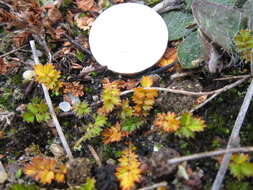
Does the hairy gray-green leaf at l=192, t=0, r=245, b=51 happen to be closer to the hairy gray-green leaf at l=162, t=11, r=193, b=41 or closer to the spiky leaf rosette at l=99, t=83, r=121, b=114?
the hairy gray-green leaf at l=162, t=11, r=193, b=41

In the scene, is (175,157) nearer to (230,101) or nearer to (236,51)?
(230,101)

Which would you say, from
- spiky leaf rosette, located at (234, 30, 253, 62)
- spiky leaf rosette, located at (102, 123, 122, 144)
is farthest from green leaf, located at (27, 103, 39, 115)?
spiky leaf rosette, located at (234, 30, 253, 62)

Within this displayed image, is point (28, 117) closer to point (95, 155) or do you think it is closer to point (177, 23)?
point (95, 155)

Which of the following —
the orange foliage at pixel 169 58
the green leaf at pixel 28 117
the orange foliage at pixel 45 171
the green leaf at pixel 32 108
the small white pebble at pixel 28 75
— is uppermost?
the orange foliage at pixel 169 58

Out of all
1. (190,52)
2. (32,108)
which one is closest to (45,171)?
(32,108)

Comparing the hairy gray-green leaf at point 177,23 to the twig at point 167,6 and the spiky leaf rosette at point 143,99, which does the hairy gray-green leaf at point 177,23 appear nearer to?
the twig at point 167,6

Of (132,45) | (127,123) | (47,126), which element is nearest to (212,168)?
A: (127,123)

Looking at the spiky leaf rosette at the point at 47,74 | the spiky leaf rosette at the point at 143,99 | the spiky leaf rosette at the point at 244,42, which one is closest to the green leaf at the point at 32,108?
the spiky leaf rosette at the point at 47,74
